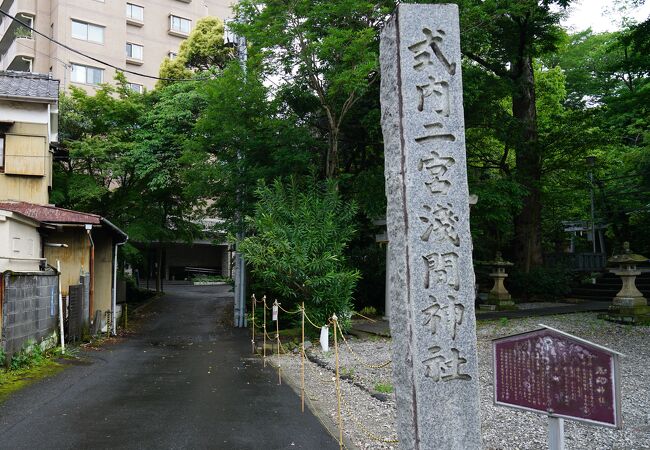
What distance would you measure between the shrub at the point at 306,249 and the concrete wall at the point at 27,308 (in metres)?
4.78

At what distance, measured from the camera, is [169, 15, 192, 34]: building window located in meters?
39.0

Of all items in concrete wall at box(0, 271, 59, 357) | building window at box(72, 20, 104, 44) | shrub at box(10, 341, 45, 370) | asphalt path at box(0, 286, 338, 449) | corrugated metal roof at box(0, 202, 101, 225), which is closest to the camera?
asphalt path at box(0, 286, 338, 449)

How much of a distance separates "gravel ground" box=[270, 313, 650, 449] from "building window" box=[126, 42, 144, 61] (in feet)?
102

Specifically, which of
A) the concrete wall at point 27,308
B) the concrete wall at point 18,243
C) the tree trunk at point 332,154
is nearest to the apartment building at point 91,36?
the concrete wall at point 18,243

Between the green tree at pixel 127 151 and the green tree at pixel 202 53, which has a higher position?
the green tree at pixel 202 53

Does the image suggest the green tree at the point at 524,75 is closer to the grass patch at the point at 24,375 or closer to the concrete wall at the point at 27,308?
the concrete wall at the point at 27,308

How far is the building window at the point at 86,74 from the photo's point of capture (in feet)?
108

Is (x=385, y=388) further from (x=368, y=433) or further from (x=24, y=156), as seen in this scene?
(x=24, y=156)

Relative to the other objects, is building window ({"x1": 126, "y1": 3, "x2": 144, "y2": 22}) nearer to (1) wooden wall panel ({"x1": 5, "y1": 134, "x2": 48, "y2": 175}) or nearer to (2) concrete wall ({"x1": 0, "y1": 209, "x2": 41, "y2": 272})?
(1) wooden wall panel ({"x1": 5, "y1": 134, "x2": 48, "y2": 175})

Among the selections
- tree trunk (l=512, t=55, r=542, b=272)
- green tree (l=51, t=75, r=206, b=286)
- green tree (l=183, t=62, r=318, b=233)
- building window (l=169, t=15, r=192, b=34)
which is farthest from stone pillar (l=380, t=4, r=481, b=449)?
building window (l=169, t=15, r=192, b=34)

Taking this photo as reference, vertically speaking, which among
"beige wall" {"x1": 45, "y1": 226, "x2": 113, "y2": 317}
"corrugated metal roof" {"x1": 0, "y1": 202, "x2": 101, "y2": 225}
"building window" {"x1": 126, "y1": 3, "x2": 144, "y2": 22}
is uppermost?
"building window" {"x1": 126, "y1": 3, "x2": 144, "y2": 22}

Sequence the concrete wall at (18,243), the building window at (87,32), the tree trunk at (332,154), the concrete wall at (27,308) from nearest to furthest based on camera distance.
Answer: the concrete wall at (27,308), the concrete wall at (18,243), the tree trunk at (332,154), the building window at (87,32)

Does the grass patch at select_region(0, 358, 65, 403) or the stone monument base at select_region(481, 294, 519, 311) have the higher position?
the stone monument base at select_region(481, 294, 519, 311)

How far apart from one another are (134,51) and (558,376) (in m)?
39.3
